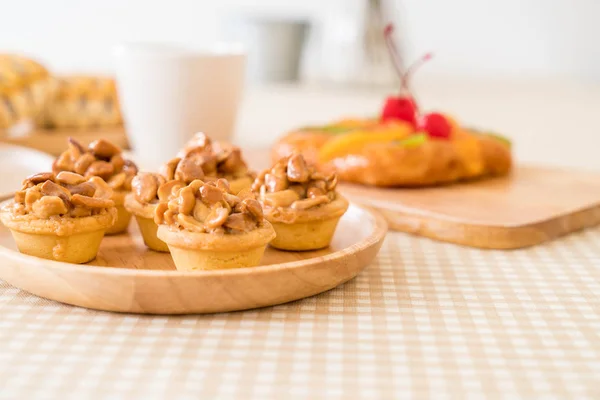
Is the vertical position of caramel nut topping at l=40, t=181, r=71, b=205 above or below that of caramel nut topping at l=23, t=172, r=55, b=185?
below

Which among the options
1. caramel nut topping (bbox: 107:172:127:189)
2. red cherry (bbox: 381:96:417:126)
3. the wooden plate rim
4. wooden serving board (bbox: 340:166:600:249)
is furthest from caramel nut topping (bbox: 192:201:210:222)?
red cherry (bbox: 381:96:417:126)


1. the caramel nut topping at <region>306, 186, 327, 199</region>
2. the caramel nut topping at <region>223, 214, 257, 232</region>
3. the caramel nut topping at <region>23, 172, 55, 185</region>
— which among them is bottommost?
the caramel nut topping at <region>306, 186, 327, 199</region>

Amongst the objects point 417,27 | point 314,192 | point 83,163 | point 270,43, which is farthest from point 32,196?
point 417,27

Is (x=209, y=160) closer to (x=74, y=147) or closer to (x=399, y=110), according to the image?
(x=74, y=147)

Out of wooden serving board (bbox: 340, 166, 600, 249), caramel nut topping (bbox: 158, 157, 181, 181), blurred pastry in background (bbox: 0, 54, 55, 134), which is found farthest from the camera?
blurred pastry in background (bbox: 0, 54, 55, 134)

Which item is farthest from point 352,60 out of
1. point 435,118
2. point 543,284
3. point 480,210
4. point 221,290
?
point 221,290

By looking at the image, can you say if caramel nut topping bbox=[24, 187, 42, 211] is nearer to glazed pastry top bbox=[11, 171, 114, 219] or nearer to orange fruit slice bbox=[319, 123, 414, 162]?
glazed pastry top bbox=[11, 171, 114, 219]
